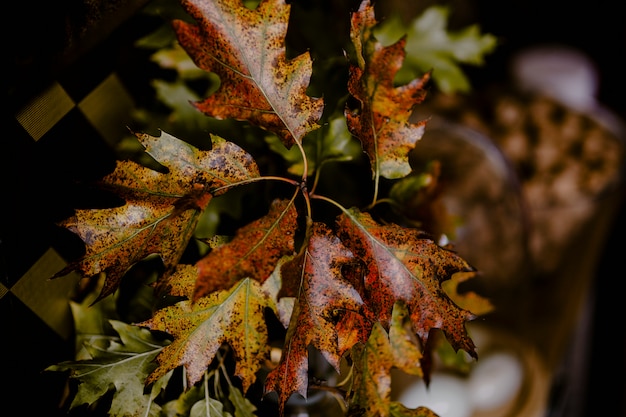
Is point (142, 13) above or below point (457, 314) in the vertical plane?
above

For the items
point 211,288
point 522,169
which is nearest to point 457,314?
point 211,288

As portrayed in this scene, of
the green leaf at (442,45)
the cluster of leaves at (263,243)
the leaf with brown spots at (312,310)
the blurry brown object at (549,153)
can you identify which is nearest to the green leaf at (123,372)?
the cluster of leaves at (263,243)

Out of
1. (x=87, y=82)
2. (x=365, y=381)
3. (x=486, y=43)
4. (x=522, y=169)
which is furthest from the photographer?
(x=522, y=169)

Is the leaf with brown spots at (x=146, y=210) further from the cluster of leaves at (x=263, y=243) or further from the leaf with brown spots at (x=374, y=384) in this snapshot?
the leaf with brown spots at (x=374, y=384)

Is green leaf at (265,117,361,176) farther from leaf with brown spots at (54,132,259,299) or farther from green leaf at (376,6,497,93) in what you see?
green leaf at (376,6,497,93)

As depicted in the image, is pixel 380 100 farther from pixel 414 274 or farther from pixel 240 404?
pixel 240 404

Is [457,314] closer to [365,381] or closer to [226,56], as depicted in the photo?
[365,381]
